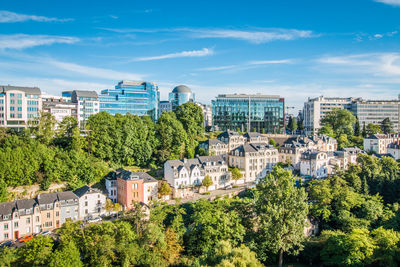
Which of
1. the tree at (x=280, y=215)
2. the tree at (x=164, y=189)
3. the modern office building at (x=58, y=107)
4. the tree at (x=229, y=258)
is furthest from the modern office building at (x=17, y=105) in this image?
the tree at (x=280, y=215)

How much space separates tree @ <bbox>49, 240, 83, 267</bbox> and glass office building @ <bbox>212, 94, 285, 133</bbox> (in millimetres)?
71174

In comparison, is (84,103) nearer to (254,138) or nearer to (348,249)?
(254,138)

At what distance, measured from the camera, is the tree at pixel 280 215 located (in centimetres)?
4059

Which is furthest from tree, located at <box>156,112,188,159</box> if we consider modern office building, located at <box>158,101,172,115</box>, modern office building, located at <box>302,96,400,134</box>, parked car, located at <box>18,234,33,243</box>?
modern office building, located at <box>302,96,400,134</box>

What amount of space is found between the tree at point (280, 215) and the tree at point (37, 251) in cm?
2432

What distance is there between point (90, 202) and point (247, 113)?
65.4 metres

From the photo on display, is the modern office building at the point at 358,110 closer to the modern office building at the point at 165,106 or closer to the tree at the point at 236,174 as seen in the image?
the modern office building at the point at 165,106

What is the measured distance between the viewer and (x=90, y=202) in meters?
45.8

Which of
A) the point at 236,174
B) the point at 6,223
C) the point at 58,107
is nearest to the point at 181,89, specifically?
Answer: the point at 58,107

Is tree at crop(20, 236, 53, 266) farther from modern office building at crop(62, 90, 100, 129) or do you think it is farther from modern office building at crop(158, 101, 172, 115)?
modern office building at crop(158, 101, 172, 115)

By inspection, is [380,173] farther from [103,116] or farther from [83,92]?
[83,92]

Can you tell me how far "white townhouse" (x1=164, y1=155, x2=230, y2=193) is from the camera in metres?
55.0

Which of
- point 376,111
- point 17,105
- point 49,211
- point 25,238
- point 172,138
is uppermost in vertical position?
point 376,111

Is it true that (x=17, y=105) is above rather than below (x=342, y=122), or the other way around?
above
